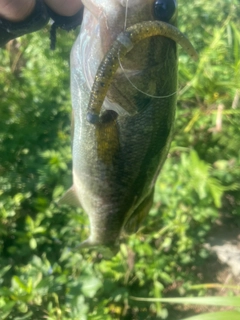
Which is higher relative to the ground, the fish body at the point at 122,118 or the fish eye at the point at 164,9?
the fish eye at the point at 164,9

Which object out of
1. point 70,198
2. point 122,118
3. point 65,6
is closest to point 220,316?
point 122,118

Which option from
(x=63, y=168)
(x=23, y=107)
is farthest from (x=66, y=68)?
(x=63, y=168)

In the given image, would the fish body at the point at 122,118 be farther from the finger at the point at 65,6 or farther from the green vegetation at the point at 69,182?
the green vegetation at the point at 69,182

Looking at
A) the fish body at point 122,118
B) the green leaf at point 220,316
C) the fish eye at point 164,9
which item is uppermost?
the fish eye at point 164,9

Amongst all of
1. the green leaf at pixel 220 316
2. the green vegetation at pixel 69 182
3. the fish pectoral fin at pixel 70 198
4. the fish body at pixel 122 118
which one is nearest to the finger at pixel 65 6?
the fish body at pixel 122 118

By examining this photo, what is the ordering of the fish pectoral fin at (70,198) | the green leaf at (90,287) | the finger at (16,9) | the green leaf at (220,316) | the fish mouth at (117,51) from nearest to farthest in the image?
the fish mouth at (117,51)
the green leaf at (220,316)
the finger at (16,9)
the fish pectoral fin at (70,198)
the green leaf at (90,287)

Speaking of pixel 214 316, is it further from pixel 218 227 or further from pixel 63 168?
pixel 218 227

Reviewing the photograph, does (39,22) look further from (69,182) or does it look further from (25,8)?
(69,182)
